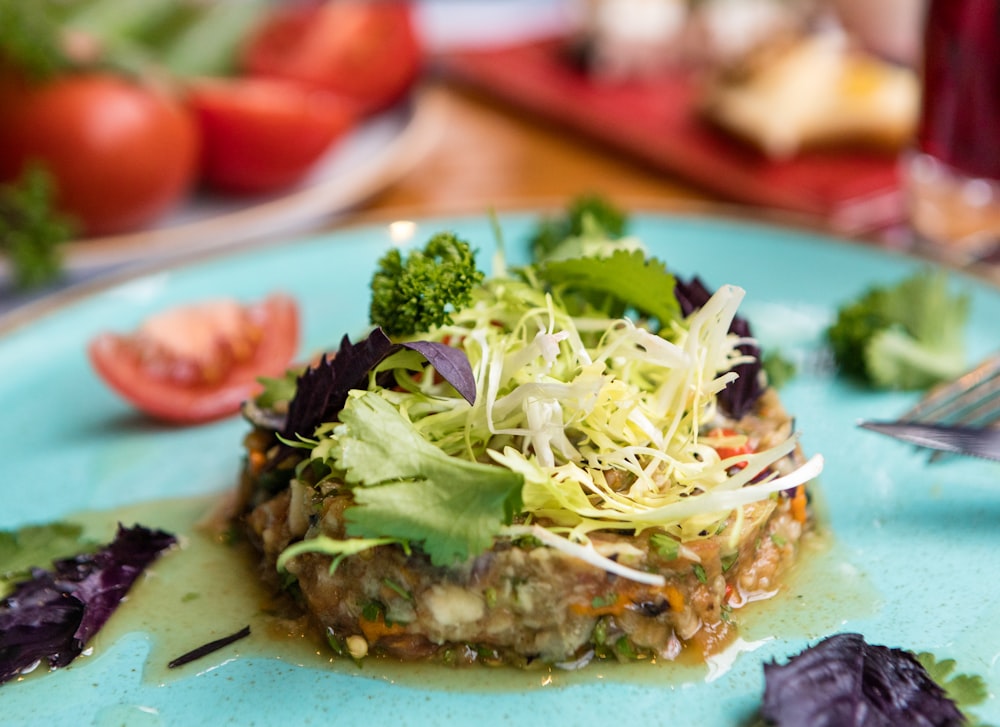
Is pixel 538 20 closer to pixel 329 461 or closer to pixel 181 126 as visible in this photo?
pixel 181 126

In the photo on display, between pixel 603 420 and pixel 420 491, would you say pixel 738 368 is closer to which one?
pixel 603 420

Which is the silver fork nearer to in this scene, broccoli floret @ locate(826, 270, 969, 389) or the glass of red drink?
broccoli floret @ locate(826, 270, 969, 389)

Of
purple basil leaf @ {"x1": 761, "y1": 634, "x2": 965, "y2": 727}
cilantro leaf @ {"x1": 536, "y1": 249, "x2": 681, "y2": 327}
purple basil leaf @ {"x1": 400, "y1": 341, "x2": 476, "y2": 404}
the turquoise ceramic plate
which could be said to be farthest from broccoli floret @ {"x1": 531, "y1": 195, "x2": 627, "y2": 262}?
purple basil leaf @ {"x1": 761, "y1": 634, "x2": 965, "y2": 727}

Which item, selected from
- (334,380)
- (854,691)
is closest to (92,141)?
(334,380)

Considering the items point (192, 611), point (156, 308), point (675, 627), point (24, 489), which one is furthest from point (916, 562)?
point (156, 308)

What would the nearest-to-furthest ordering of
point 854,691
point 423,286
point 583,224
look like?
1. point 854,691
2. point 423,286
3. point 583,224

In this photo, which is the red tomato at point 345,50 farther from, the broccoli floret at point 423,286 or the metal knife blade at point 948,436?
the metal knife blade at point 948,436
